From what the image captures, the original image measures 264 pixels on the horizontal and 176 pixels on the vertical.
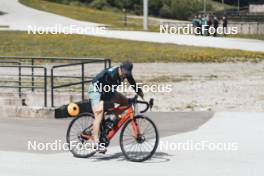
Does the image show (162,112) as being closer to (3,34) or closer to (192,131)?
(192,131)

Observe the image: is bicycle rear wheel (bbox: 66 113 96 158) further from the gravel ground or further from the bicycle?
the gravel ground

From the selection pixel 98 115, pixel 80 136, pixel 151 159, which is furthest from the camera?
pixel 80 136

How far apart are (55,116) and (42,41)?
26066mm

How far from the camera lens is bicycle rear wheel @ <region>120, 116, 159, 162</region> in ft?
38.3

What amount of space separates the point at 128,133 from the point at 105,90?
0.74 m

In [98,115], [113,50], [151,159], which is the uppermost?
[113,50]

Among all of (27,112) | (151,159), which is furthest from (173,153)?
(27,112)

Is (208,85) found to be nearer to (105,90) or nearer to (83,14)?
(105,90)

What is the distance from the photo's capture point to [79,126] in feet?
40.3

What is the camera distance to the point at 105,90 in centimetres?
1181

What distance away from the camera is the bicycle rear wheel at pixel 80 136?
1216cm

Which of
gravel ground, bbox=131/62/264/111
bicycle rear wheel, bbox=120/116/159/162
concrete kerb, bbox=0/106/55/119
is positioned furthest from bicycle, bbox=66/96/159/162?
gravel ground, bbox=131/62/264/111

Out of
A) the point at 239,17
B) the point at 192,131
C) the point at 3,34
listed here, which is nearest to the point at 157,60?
the point at 3,34

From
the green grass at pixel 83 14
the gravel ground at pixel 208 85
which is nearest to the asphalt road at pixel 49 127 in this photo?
the gravel ground at pixel 208 85
